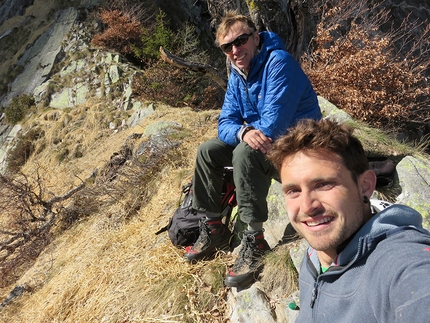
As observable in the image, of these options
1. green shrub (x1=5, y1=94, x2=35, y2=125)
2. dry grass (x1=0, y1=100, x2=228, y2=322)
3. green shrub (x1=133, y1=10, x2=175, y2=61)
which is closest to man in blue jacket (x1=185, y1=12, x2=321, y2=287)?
dry grass (x1=0, y1=100, x2=228, y2=322)

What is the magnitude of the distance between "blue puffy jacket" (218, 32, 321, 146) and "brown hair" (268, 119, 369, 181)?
120 cm

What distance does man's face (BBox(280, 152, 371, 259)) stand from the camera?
4.83 ft

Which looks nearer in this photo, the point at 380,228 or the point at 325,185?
the point at 380,228

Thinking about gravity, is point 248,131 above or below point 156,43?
below

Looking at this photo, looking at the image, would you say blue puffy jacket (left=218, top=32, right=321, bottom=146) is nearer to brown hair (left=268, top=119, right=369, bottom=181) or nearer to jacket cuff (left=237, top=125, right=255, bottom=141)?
jacket cuff (left=237, top=125, right=255, bottom=141)

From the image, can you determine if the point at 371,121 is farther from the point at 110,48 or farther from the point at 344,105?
the point at 110,48

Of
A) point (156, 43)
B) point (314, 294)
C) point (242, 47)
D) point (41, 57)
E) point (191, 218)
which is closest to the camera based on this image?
point (314, 294)

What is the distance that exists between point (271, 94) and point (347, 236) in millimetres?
1654

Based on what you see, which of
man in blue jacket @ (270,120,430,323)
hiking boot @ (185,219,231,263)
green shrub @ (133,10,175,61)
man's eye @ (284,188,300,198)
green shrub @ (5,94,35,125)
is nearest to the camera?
man in blue jacket @ (270,120,430,323)

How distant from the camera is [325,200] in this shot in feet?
4.92

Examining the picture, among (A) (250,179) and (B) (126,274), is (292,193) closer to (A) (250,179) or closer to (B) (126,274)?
(A) (250,179)

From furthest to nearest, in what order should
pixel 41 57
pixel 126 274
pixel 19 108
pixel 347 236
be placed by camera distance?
pixel 41 57
pixel 19 108
pixel 126 274
pixel 347 236

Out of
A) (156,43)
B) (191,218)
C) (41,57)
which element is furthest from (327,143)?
(41,57)

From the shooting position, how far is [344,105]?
20.8ft
